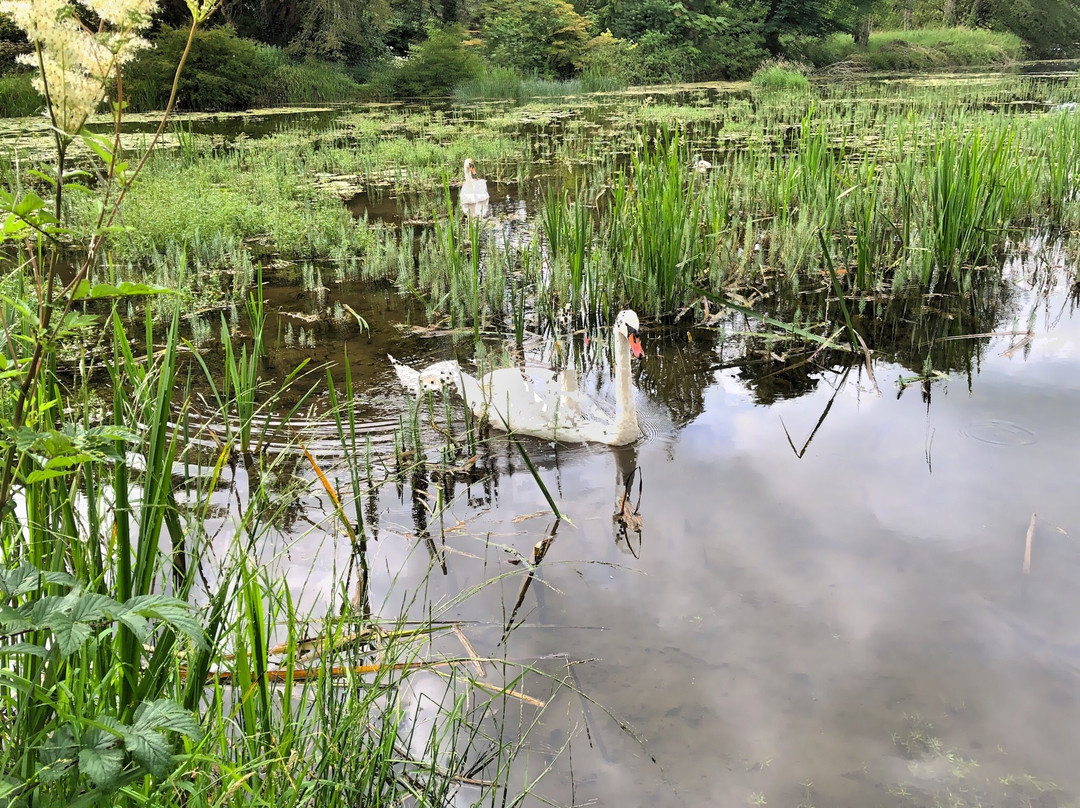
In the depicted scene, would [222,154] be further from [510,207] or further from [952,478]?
[952,478]

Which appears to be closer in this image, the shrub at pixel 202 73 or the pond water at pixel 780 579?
the pond water at pixel 780 579

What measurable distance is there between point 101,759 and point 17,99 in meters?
20.5

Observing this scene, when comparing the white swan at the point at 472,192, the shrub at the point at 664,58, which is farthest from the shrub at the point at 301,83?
the white swan at the point at 472,192

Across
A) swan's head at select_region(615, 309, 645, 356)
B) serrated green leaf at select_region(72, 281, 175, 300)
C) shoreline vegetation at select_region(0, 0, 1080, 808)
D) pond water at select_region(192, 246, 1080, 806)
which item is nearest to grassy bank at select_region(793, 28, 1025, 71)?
shoreline vegetation at select_region(0, 0, 1080, 808)

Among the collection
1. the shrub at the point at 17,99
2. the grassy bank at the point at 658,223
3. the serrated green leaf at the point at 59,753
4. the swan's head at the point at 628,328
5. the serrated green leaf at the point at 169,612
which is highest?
the shrub at the point at 17,99

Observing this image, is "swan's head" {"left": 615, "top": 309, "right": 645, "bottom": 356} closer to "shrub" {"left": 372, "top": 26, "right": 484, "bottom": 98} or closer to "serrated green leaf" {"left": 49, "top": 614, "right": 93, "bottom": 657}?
"serrated green leaf" {"left": 49, "top": 614, "right": 93, "bottom": 657}

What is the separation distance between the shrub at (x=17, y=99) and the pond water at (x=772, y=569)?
53.9 feet

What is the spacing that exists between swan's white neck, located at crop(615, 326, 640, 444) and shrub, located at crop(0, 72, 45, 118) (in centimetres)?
1782

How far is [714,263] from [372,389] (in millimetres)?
2462

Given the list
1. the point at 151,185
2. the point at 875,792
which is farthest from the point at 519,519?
the point at 151,185

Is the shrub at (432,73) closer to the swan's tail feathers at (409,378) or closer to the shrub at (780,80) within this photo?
the shrub at (780,80)

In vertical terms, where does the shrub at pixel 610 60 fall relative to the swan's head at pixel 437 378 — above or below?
above

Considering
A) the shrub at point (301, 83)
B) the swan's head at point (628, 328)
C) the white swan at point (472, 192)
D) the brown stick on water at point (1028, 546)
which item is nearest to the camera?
the brown stick on water at point (1028, 546)

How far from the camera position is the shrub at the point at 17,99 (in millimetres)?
16938
